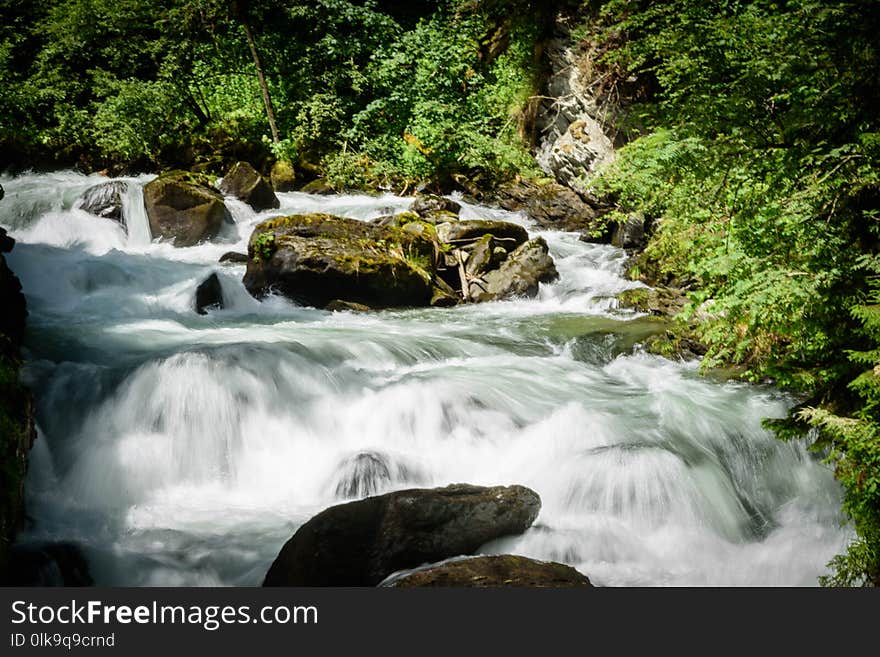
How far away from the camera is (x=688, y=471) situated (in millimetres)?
5184

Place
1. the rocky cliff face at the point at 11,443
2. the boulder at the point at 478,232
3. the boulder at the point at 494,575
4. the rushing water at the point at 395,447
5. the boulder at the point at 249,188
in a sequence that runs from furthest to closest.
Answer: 1. the boulder at the point at 249,188
2. the boulder at the point at 478,232
3. the rushing water at the point at 395,447
4. the rocky cliff face at the point at 11,443
5. the boulder at the point at 494,575

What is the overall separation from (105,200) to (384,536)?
12029mm

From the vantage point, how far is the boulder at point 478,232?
11.7 metres

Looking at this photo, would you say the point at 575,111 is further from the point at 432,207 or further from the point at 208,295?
the point at 208,295

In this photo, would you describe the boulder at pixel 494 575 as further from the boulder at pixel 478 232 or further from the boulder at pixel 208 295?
the boulder at pixel 478 232

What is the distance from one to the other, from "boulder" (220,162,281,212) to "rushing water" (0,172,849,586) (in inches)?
239

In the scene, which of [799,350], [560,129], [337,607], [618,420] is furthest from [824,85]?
[560,129]

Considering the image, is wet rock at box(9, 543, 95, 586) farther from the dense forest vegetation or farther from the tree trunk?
the tree trunk

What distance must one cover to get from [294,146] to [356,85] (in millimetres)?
2586

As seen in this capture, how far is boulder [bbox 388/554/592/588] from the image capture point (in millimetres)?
3340

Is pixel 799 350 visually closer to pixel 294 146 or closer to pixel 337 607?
pixel 337 607

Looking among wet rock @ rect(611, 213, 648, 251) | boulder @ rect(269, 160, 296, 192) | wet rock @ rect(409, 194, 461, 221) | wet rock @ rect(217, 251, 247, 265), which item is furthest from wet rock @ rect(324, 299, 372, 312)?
boulder @ rect(269, 160, 296, 192)

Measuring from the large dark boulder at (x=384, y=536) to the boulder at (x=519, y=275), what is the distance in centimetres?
691

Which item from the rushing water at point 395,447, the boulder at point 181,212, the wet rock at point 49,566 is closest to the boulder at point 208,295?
the rushing water at point 395,447
